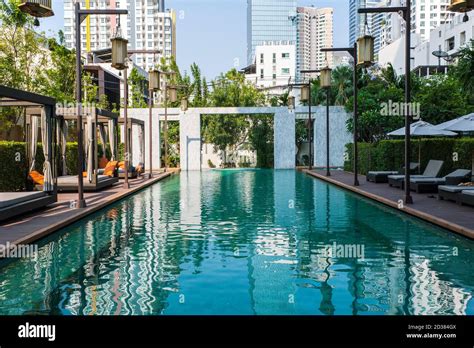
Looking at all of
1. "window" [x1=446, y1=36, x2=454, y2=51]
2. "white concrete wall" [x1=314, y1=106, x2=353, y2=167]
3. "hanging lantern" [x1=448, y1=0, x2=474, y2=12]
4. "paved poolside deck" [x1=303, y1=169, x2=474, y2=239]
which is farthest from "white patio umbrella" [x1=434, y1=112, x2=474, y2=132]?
"window" [x1=446, y1=36, x2=454, y2=51]

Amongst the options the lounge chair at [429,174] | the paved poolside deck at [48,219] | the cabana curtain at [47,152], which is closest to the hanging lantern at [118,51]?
the cabana curtain at [47,152]

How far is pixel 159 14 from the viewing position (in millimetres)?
165000

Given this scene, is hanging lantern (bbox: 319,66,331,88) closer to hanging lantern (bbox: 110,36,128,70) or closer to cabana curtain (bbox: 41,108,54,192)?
hanging lantern (bbox: 110,36,128,70)

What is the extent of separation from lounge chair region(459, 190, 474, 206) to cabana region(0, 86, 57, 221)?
1031 centimetres

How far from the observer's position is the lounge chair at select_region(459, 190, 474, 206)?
492 inches

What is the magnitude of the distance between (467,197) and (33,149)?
1318 cm

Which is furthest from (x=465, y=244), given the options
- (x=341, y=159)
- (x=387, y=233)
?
(x=341, y=159)

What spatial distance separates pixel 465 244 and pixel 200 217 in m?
6.01

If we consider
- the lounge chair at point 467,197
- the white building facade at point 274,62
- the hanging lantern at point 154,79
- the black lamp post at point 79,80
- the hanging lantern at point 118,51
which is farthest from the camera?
the white building facade at point 274,62

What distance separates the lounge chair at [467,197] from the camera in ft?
41.0

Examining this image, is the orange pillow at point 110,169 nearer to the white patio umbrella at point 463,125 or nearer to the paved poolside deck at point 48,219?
the paved poolside deck at point 48,219

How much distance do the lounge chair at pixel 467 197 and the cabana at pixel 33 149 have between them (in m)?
10.3

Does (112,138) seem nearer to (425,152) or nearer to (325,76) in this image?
(325,76)
